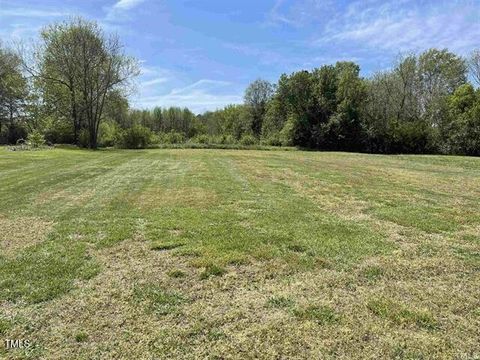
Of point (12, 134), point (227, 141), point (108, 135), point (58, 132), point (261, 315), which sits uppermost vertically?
point (58, 132)

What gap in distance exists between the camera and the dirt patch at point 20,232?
518 centimetres

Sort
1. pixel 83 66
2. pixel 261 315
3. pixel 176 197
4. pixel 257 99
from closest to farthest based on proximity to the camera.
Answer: pixel 261 315, pixel 176 197, pixel 83 66, pixel 257 99

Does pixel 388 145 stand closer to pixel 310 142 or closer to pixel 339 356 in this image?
pixel 310 142

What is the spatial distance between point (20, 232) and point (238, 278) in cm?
372

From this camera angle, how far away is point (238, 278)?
4.24 metres

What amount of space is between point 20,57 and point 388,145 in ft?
124

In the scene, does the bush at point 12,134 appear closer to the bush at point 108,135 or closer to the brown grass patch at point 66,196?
the bush at point 108,135

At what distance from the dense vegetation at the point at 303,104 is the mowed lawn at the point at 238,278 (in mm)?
29388

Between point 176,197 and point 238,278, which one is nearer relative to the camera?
point 238,278

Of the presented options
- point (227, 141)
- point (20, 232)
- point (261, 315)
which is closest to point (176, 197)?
point (20, 232)

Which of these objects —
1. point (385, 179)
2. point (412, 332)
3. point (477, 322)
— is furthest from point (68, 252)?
point (385, 179)

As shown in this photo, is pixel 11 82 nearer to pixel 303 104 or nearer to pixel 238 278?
pixel 303 104

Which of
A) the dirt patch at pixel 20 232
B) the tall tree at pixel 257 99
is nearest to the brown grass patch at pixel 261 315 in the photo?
the dirt patch at pixel 20 232

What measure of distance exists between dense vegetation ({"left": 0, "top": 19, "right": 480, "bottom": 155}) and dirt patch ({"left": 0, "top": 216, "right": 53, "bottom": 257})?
3043 centimetres
